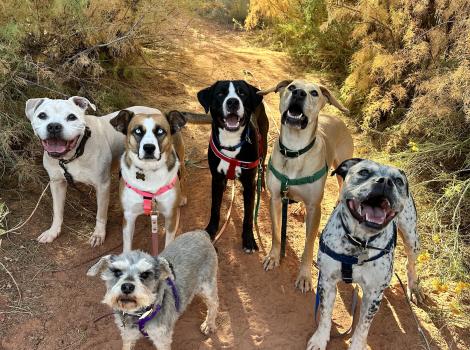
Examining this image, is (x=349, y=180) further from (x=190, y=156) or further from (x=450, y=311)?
(x=190, y=156)

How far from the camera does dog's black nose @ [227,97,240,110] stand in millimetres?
4477

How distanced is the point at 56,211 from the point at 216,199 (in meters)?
1.68

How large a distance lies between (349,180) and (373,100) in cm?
436

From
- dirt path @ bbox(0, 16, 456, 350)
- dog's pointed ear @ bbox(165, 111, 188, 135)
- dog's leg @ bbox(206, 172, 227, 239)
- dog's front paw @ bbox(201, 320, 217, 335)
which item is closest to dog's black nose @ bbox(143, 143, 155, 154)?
dog's pointed ear @ bbox(165, 111, 188, 135)

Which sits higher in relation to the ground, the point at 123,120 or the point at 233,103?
the point at 233,103

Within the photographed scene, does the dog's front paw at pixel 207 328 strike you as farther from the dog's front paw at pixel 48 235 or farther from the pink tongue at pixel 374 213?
the dog's front paw at pixel 48 235

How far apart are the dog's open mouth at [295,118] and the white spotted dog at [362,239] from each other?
700 millimetres

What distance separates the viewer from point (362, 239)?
3.50 m

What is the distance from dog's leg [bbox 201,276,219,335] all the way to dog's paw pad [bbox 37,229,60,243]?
1.90 metres

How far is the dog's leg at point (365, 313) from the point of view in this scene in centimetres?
369

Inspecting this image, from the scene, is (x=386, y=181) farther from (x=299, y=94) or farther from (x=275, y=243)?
(x=275, y=243)

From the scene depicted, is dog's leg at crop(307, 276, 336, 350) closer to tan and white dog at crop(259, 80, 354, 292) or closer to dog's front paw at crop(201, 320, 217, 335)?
tan and white dog at crop(259, 80, 354, 292)

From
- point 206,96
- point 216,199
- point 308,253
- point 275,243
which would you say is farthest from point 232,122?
point 308,253

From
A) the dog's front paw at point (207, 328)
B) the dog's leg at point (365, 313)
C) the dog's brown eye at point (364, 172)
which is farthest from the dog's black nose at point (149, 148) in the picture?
the dog's leg at point (365, 313)
